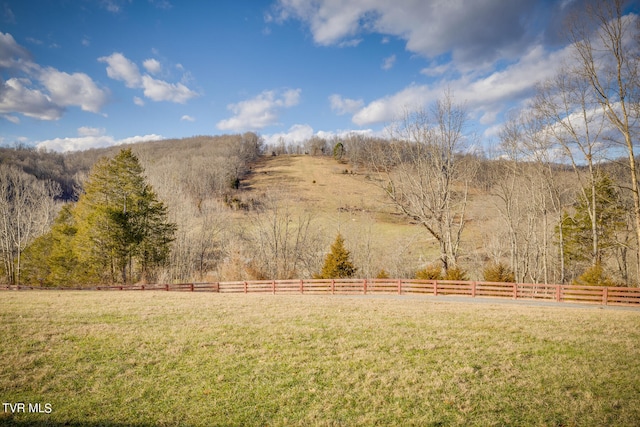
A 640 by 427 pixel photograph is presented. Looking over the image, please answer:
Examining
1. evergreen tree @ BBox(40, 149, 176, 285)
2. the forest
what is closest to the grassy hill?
the forest

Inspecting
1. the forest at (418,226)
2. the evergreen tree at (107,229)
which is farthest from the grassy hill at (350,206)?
the evergreen tree at (107,229)

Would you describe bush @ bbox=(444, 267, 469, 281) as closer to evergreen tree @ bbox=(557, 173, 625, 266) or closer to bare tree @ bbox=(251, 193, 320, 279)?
evergreen tree @ bbox=(557, 173, 625, 266)

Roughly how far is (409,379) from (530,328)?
7.50 meters

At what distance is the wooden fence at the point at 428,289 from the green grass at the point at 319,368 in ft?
11.2

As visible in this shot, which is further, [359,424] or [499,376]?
[499,376]

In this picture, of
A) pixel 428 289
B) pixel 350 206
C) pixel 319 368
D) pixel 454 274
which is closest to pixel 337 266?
pixel 428 289

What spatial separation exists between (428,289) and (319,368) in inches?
581

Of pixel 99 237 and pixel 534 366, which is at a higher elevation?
pixel 99 237

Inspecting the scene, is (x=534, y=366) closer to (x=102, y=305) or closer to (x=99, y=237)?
(x=102, y=305)

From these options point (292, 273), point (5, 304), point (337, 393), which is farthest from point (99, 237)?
point (337, 393)

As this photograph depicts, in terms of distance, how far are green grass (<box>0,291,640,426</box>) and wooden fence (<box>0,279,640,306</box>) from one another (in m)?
3.41

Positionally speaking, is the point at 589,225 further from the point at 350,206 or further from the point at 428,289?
the point at 350,206

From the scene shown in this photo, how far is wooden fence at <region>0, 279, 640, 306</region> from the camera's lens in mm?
17609

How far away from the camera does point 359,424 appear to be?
6.12 meters
